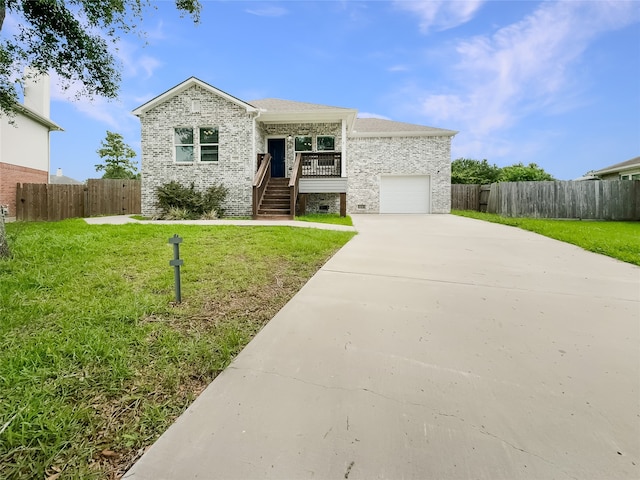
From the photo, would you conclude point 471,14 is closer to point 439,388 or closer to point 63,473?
point 439,388

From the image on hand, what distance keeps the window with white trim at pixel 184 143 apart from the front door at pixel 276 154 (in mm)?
3369

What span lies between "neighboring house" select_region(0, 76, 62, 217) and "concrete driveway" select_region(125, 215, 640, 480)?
17.7 metres

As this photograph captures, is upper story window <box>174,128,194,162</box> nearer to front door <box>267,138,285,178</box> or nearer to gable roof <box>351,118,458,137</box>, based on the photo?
front door <box>267,138,285,178</box>

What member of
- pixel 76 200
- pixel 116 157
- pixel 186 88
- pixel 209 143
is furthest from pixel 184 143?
pixel 116 157

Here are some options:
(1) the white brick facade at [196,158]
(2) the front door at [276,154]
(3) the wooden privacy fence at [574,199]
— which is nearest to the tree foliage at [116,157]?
(1) the white brick facade at [196,158]

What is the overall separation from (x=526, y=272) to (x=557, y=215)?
13.1 meters

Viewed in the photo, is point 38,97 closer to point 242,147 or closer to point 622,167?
point 242,147

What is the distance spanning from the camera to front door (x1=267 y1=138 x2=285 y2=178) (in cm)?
1455

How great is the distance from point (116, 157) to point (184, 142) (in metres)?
23.1

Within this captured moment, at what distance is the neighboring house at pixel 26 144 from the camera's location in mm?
14883

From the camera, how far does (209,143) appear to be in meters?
13.1

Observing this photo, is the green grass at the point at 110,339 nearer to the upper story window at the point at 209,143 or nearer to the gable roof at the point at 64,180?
the upper story window at the point at 209,143

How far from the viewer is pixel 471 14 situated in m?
9.05

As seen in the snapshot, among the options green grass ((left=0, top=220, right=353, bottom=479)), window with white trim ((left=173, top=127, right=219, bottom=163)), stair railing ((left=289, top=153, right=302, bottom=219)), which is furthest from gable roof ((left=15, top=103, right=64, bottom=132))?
green grass ((left=0, top=220, right=353, bottom=479))
